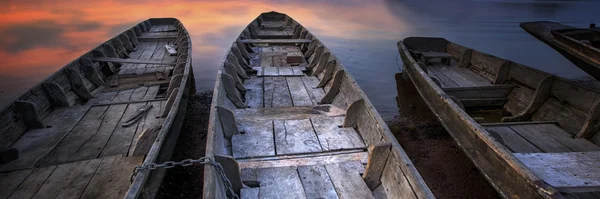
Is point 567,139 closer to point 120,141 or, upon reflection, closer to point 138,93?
point 120,141

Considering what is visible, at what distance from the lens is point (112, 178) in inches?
161

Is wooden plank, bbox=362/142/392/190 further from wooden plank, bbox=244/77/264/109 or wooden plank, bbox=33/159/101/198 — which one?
wooden plank, bbox=33/159/101/198

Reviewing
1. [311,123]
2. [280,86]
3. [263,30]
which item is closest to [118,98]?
[280,86]

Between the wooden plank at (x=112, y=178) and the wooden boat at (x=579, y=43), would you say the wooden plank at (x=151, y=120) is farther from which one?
the wooden boat at (x=579, y=43)

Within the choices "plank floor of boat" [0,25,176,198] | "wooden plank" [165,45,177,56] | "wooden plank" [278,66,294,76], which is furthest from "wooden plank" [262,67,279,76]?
"wooden plank" [165,45,177,56]

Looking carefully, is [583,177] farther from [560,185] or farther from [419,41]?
[419,41]

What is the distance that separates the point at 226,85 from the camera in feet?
18.6

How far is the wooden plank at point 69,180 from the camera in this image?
383cm

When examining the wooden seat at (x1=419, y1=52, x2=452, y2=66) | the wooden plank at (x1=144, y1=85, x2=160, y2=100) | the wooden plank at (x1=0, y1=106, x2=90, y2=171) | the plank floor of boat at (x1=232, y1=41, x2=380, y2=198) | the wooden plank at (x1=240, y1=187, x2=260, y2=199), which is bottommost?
the wooden plank at (x1=144, y1=85, x2=160, y2=100)

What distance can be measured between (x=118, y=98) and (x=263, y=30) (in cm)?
693

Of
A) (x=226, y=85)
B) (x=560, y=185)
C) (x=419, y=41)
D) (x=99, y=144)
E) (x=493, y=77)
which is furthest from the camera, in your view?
(x=419, y=41)

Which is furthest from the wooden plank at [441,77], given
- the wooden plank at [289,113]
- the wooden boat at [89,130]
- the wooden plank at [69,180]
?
the wooden plank at [69,180]

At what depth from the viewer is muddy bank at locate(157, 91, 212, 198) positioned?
5.64 metres

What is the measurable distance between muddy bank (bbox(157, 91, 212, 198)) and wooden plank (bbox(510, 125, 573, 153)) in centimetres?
558
